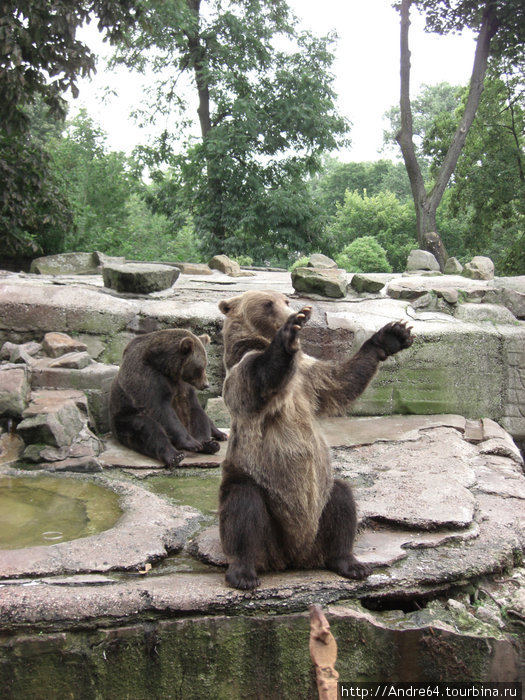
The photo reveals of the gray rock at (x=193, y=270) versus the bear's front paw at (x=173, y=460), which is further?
the gray rock at (x=193, y=270)

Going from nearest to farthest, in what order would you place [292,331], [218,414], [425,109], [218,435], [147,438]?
[292,331] → [147,438] → [218,435] → [218,414] → [425,109]

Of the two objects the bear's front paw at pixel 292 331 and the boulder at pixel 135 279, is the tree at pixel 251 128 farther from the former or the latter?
the bear's front paw at pixel 292 331

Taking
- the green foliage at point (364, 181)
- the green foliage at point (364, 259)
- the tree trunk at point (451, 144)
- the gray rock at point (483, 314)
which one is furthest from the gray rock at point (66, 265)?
the green foliage at point (364, 181)

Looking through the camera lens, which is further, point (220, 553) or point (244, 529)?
point (220, 553)

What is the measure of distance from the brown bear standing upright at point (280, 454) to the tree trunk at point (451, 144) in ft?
37.9

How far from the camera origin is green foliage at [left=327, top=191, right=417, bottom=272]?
21625mm

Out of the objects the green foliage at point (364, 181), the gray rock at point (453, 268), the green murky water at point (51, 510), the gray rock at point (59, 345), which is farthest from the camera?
the green foliage at point (364, 181)

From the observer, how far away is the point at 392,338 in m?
3.61

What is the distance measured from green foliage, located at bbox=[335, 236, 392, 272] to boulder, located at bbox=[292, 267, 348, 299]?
924 cm

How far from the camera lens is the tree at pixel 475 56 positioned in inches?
585

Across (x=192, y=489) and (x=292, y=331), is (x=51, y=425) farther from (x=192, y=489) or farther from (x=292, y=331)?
(x=292, y=331)

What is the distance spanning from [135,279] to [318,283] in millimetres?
2073

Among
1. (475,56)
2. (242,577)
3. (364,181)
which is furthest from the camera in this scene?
(364,181)

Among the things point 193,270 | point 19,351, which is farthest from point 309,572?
point 193,270
